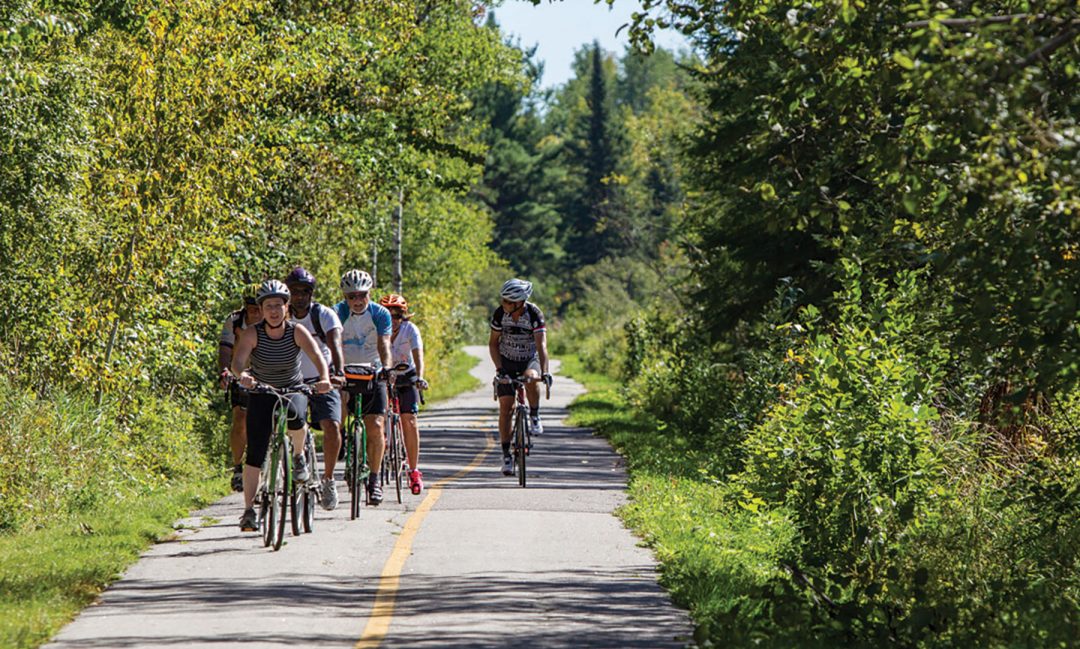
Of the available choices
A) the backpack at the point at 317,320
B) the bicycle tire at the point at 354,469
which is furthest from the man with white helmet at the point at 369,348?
the backpack at the point at 317,320

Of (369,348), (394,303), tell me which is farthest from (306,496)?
(394,303)

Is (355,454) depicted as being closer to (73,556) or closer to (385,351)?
(385,351)

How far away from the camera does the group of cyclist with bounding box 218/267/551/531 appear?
12609 mm

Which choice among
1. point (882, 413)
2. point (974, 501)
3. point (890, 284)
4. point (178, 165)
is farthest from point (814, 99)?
point (890, 284)

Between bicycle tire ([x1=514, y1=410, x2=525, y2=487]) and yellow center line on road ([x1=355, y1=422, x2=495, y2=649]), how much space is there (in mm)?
884

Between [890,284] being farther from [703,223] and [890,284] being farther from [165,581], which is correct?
[165,581]

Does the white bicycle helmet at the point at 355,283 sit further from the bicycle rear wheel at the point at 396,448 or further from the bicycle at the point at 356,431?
the bicycle rear wheel at the point at 396,448

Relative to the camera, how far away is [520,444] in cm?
1748

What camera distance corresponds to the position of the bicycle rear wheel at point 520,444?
1722cm


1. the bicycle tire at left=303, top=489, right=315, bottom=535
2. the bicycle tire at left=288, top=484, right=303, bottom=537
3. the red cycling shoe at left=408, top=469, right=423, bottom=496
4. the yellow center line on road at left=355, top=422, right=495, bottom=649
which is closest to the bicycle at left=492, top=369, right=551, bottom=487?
the yellow center line on road at left=355, top=422, right=495, bottom=649

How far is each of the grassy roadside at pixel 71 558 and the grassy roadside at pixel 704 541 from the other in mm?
3795

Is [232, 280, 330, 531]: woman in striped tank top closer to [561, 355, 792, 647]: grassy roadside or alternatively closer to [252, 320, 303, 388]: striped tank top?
[252, 320, 303, 388]: striped tank top

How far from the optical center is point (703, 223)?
29297 millimetres

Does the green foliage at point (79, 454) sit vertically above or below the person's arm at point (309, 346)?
below
